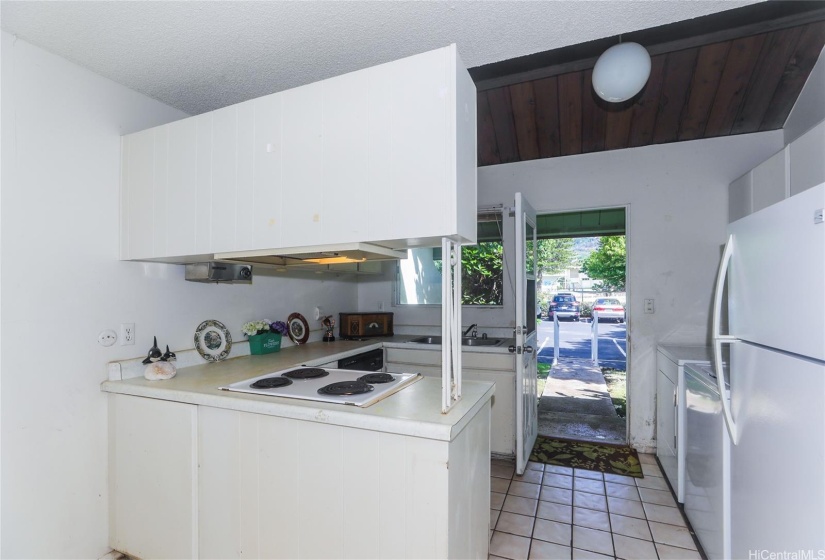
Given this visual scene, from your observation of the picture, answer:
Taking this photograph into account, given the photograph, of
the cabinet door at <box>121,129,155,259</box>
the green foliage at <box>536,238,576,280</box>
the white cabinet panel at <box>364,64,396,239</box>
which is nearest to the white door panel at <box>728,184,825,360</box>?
the white cabinet panel at <box>364,64,396,239</box>

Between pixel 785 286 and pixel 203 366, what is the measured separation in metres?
2.64

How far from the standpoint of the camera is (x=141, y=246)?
195cm

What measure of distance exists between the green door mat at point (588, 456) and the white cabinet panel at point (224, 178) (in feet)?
8.94

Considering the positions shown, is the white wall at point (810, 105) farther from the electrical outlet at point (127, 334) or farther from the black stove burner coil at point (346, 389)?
the electrical outlet at point (127, 334)

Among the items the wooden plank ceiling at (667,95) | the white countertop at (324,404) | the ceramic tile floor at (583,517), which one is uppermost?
the wooden plank ceiling at (667,95)

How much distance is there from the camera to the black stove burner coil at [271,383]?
1.75m

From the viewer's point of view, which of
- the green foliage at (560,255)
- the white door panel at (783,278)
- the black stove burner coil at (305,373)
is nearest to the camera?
the white door panel at (783,278)

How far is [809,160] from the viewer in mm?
2055

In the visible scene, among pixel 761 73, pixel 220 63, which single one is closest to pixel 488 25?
pixel 220 63

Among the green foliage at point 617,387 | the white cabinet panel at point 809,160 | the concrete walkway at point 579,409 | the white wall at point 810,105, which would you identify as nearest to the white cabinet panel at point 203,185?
the white cabinet panel at point 809,160

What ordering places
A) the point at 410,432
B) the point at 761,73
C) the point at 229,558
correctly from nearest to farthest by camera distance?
the point at 410,432
the point at 229,558
the point at 761,73

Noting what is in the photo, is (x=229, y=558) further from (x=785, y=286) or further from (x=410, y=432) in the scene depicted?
(x=785, y=286)

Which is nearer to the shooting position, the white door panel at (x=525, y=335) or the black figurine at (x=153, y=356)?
the black figurine at (x=153, y=356)

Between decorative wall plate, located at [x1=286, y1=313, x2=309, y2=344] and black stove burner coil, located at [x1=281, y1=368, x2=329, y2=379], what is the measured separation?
99 cm
